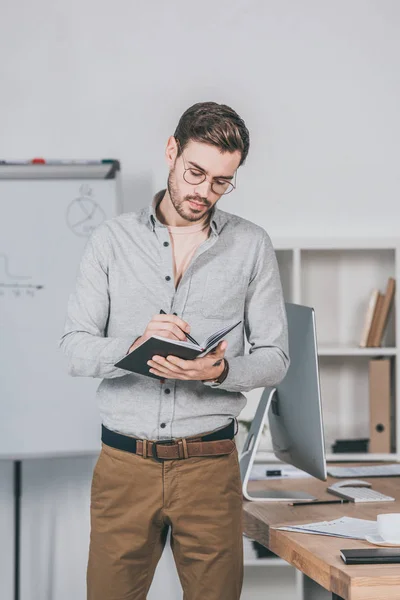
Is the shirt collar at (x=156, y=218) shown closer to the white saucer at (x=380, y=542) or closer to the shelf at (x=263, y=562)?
the white saucer at (x=380, y=542)

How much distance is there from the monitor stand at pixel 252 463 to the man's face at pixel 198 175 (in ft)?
2.12

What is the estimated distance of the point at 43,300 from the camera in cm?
310

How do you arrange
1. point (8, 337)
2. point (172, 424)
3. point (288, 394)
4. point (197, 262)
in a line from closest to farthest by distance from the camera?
point (172, 424) → point (197, 262) → point (288, 394) → point (8, 337)

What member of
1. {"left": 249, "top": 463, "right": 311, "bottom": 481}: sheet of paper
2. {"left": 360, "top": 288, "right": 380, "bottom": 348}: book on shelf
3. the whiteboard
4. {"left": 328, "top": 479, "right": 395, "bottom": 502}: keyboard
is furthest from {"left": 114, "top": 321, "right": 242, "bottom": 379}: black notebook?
{"left": 360, "top": 288, "right": 380, "bottom": 348}: book on shelf

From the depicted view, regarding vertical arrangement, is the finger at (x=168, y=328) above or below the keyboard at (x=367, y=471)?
above

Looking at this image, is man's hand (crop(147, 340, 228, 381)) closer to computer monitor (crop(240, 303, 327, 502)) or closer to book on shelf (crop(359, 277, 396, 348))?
computer monitor (crop(240, 303, 327, 502))

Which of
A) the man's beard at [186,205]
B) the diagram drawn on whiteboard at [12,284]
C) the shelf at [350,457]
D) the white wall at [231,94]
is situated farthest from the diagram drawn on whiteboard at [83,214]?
the man's beard at [186,205]

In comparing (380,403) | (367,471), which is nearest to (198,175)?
(367,471)

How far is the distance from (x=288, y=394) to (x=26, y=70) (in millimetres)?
1956

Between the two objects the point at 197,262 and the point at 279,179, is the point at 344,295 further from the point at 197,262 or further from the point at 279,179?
the point at 197,262

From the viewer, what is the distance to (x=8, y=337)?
3.10 m

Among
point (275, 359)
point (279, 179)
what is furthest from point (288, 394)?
point (279, 179)

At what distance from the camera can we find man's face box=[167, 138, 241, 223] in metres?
1.83

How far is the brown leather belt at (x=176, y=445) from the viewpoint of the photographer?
174 cm
